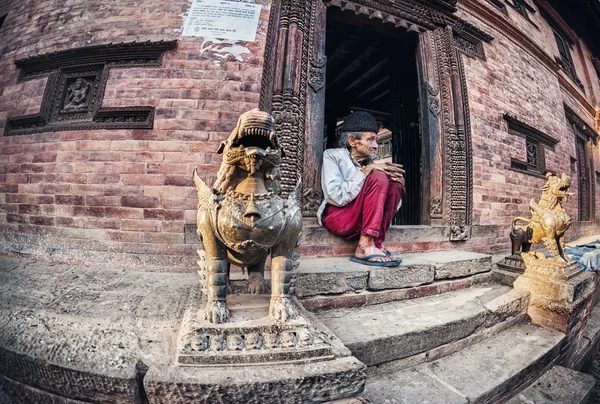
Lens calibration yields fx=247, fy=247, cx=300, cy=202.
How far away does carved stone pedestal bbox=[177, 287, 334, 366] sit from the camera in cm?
99

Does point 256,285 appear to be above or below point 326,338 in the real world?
above

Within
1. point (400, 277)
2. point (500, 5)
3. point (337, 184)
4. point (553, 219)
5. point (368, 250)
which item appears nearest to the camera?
point (400, 277)

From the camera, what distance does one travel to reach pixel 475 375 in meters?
1.59

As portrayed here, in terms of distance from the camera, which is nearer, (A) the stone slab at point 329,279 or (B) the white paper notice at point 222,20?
(A) the stone slab at point 329,279

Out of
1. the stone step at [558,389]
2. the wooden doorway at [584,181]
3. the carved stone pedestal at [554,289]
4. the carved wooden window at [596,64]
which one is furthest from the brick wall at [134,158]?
the carved wooden window at [596,64]

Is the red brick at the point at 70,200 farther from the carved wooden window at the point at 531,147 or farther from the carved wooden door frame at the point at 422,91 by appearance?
the carved wooden window at the point at 531,147

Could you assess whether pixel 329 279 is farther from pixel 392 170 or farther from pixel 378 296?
pixel 392 170

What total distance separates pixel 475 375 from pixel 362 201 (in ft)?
5.02

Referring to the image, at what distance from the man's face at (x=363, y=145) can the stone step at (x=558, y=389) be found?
239 cm

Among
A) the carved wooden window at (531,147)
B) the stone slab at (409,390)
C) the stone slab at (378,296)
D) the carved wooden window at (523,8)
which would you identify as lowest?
the stone slab at (409,390)

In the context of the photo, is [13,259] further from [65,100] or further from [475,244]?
[475,244]

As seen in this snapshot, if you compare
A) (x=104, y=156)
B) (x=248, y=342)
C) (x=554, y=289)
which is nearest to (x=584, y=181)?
(x=554, y=289)

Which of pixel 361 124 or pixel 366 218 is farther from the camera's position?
pixel 361 124

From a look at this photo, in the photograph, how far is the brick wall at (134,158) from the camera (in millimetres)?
2416
